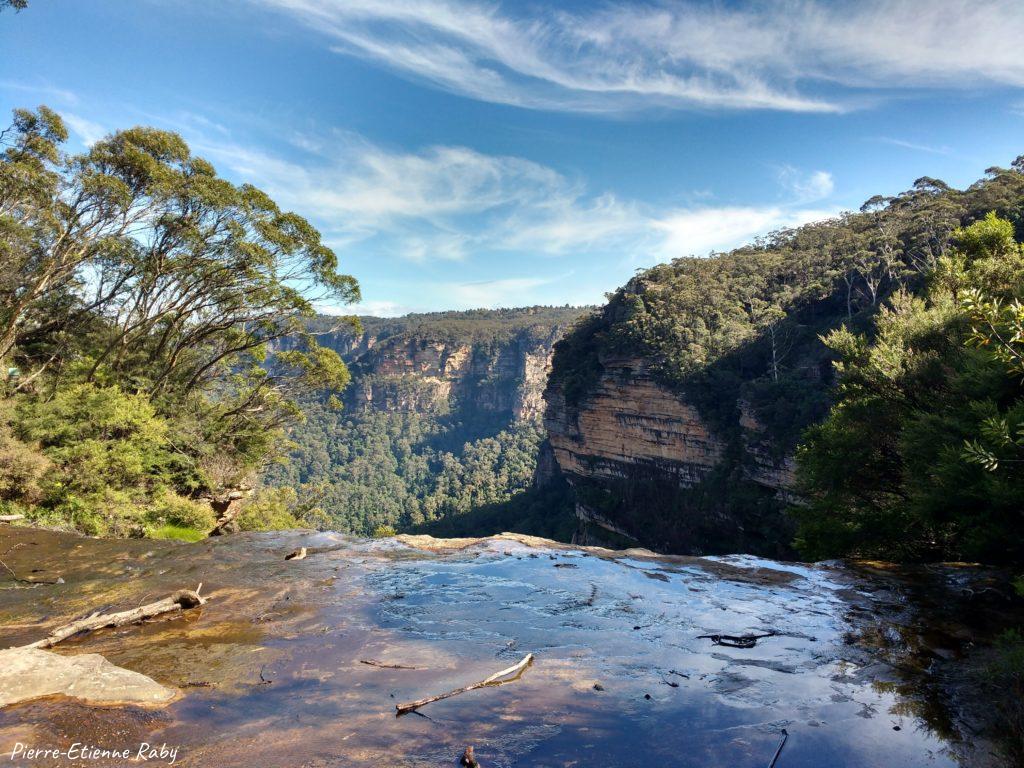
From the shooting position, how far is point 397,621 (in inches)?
254

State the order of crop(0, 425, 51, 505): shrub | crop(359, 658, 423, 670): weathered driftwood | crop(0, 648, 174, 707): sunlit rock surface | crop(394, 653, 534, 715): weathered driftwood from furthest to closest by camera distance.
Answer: crop(0, 425, 51, 505): shrub, crop(359, 658, 423, 670): weathered driftwood, crop(394, 653, 534, 715): weathered driftwood, crop(0, 648, 174, 707): sunlit rock surface

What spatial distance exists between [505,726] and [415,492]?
10564 cm

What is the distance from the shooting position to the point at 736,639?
242 inches

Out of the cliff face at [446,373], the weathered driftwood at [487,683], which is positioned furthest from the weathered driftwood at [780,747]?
the cliff face at [446,373]

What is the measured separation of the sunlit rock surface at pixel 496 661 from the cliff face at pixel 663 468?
28.7 m

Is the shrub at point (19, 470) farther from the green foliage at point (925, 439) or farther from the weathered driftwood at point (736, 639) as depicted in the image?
the green foliage at point (925, 439)

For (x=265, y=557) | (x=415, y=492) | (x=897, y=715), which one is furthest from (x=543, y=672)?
(x=415, y=492)

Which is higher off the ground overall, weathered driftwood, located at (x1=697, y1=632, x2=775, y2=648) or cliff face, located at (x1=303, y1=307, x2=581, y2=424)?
cliff face, located at (x1=303, y1=307, x2=581, y2=424)

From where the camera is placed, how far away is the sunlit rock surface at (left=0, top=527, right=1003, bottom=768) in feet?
12.0

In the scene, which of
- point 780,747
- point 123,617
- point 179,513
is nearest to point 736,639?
point 780,747

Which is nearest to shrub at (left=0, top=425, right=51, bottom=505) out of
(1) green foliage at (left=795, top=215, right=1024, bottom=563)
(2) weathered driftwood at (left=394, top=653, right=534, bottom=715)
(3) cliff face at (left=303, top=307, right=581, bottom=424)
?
(2) weathered driftwood at (left=394, top=653, right=534, bottom=715)

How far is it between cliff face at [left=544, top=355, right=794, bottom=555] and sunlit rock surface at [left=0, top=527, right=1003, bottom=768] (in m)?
28.7

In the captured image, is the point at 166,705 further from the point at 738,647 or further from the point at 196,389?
the point at 196,389

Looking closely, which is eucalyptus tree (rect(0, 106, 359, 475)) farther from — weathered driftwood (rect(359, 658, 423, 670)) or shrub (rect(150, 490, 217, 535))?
weathered driftwood (rect(359, 658, 423, 670))
